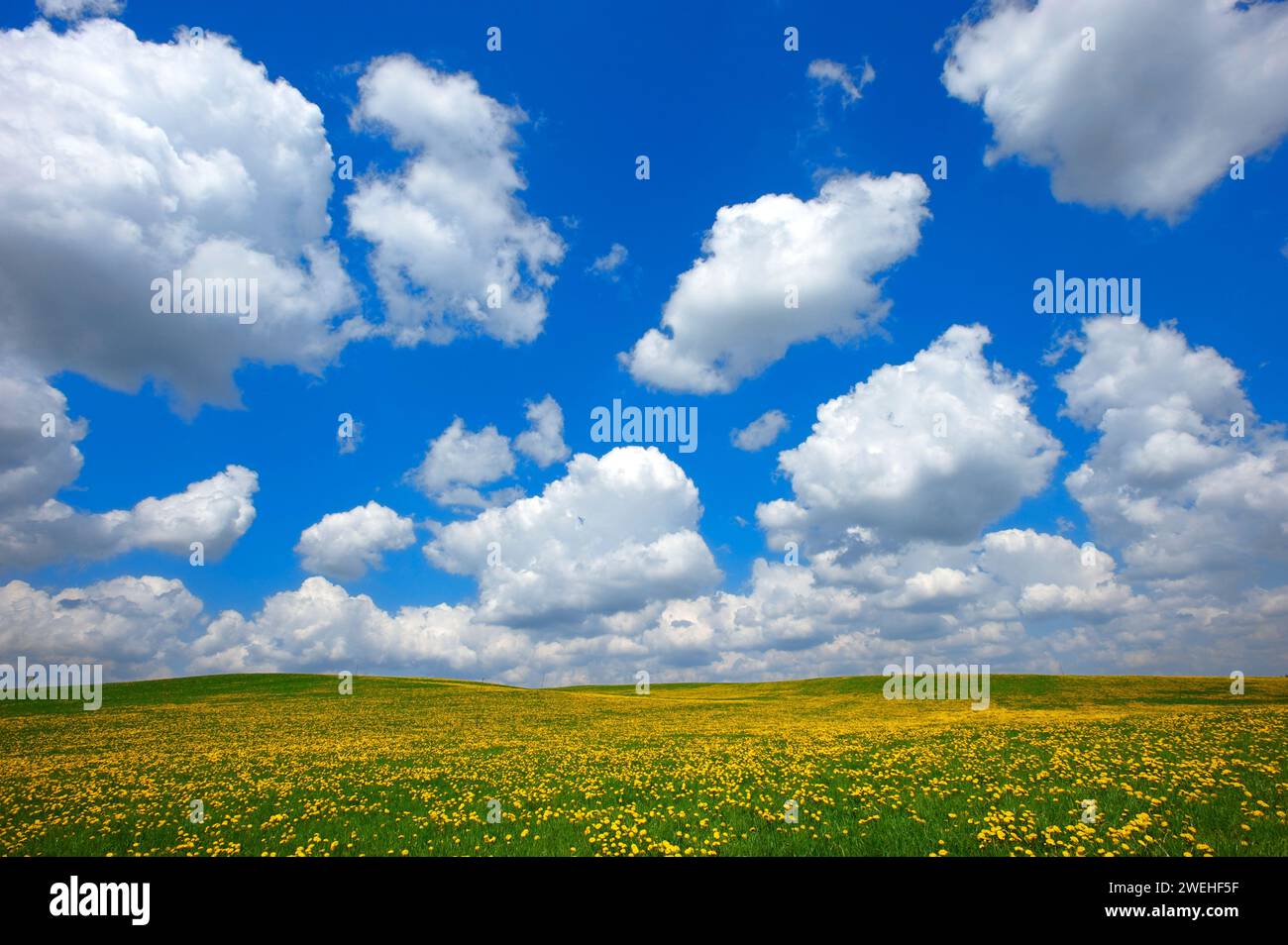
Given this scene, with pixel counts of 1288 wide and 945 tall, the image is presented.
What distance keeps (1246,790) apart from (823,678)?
8197 centimetres

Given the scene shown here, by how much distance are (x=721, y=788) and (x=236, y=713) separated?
4773 centimetres

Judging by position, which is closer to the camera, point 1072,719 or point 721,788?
point 721,788

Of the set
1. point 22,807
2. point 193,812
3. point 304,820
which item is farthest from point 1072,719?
point 22,807

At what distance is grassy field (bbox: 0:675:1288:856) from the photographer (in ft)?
39.5

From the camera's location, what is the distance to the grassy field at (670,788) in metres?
12.0

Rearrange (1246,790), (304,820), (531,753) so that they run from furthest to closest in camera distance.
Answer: (531,753) → (304,820) → (1246,790)

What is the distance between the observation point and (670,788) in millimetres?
16859
